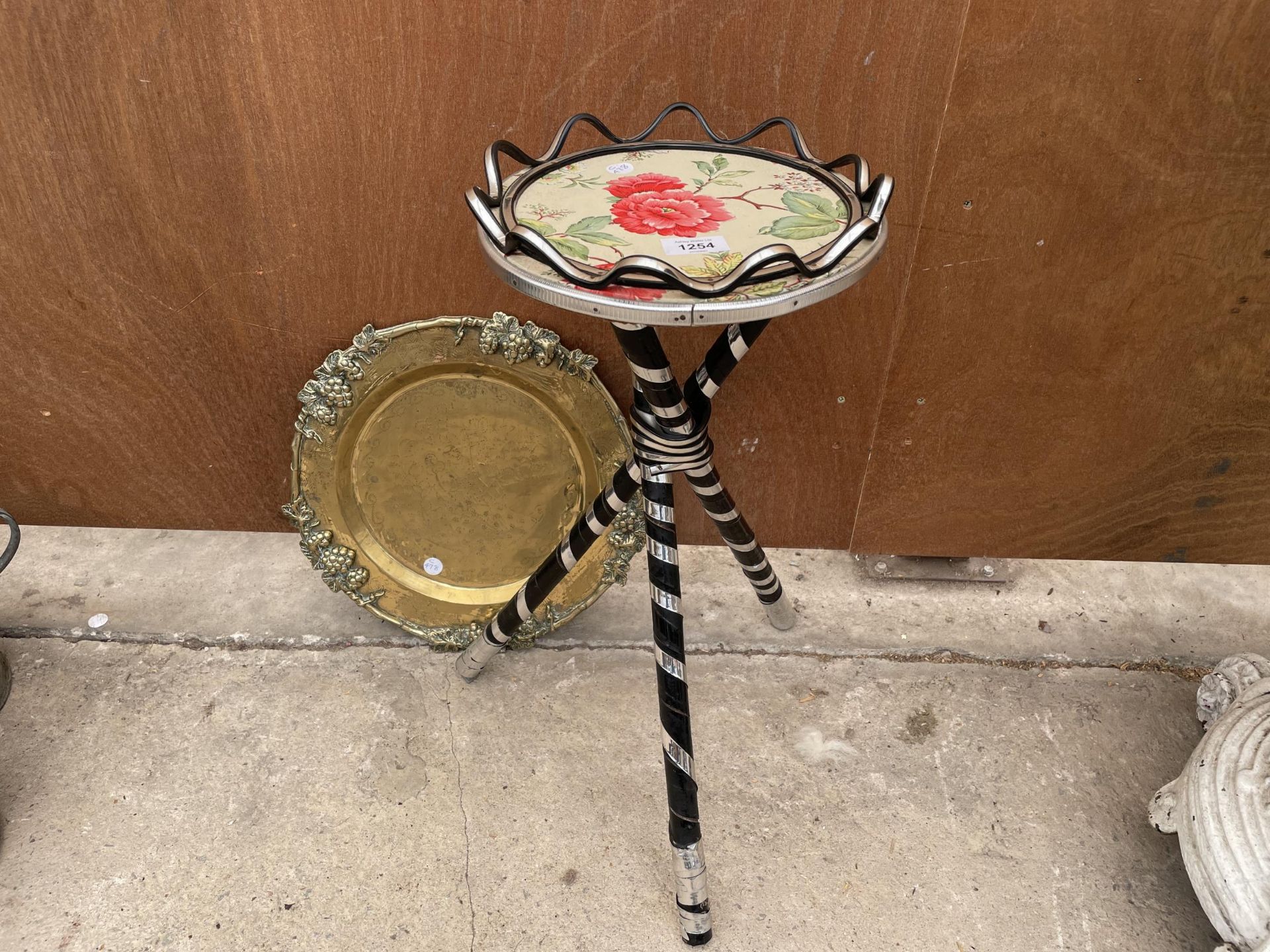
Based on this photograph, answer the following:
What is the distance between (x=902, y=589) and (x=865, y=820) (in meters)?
0.63

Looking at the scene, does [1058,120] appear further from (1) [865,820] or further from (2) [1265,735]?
(1) [865,820]

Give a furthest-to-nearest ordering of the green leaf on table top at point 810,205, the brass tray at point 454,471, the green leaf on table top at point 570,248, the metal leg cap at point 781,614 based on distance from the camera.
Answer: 1. the metal leg cap at point 781,614
2. the brass tray at point 454,471
3. the green leaf on table top at point 810,205
4. the green leaf on table top at point 570,248

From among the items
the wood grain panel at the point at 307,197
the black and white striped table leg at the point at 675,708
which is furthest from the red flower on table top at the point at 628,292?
the wood grain panel at the point at 307,197

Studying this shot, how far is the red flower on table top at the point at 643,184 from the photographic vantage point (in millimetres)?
1268

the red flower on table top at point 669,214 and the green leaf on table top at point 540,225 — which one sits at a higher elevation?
the red flower on table top at point 669,214

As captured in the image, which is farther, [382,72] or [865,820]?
[865,820]

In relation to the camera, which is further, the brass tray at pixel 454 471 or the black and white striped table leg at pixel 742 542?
the brass tray at pixel 454 471

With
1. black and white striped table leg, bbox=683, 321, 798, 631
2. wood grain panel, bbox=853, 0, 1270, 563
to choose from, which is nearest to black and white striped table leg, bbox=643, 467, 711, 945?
black and white striped table leg, bbox=683, 321, 798, 631

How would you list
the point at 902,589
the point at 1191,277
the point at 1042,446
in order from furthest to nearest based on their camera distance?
the point at 902,589, the point at 1042,446, the point at 1191,277

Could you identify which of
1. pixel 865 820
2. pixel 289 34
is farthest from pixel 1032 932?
pixel 289 34

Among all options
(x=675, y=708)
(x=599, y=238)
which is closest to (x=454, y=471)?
(x=675, y=708)

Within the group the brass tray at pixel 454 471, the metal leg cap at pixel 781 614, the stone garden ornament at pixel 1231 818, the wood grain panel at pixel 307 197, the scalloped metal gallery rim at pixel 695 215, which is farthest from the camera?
the metal leg cap at pixel 781 614

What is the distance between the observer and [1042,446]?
74.4 inches

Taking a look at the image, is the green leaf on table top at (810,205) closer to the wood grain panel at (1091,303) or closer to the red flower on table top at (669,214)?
the red flower on table top at (669,214)
